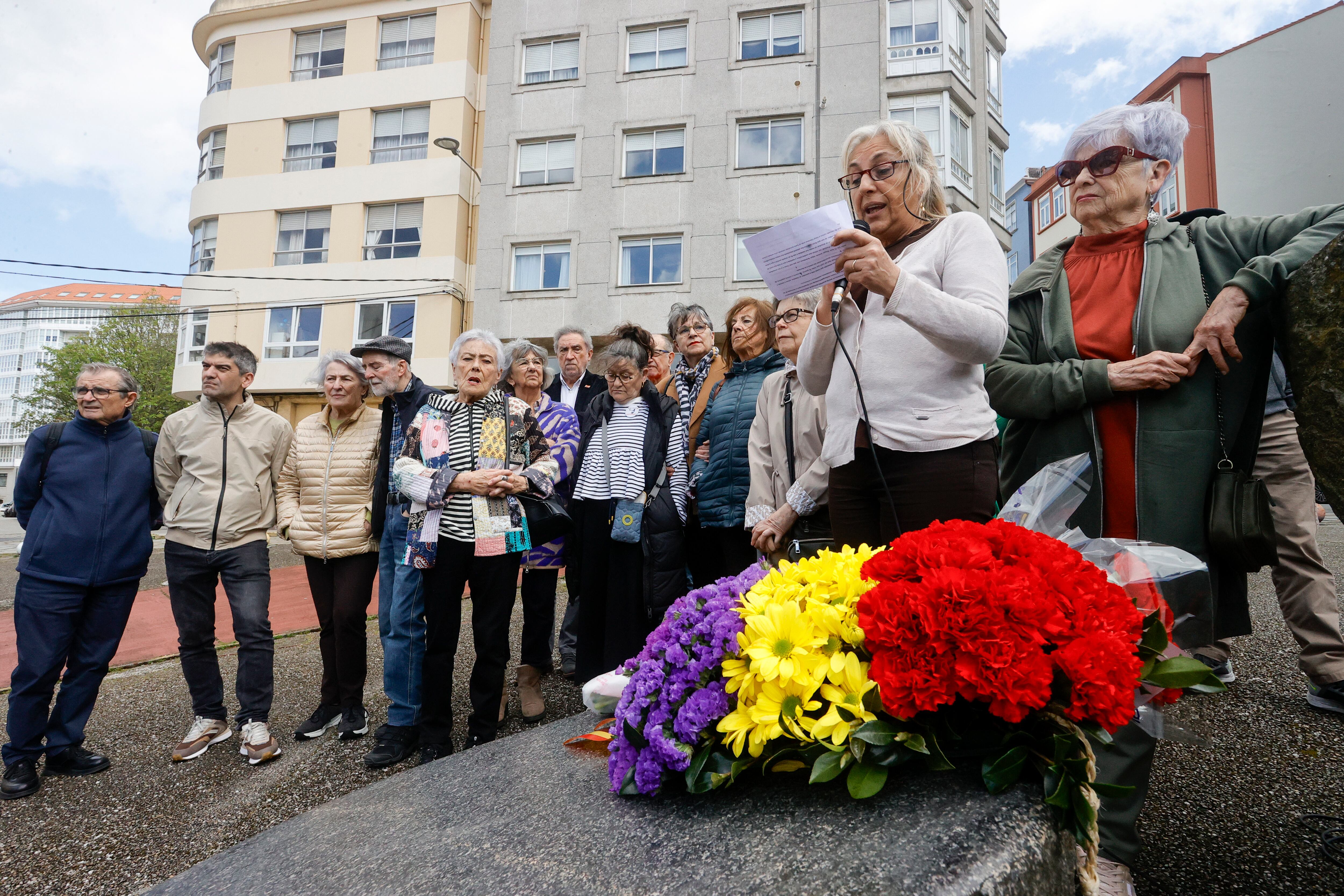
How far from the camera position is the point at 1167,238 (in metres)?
2.28

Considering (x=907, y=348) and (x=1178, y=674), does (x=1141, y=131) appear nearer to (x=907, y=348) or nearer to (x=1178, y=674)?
(x=907, y=348)

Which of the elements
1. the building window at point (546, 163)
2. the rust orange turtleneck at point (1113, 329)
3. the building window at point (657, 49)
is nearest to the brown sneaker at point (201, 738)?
the rust orange turtleneck at point (1113, 329)

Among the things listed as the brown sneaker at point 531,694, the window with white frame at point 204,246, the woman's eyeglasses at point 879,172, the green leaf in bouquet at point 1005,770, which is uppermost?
the window with white frame at point 204,246

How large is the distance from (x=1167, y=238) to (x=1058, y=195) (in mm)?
36759

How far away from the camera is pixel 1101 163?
2.31 meters

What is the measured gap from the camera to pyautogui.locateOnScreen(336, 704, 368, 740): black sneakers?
3975 millimetres

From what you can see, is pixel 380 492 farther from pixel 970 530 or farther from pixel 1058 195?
pixel 1058 195

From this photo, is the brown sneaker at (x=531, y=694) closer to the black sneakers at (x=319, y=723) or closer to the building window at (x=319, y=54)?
the black sneakers at (x=319, y=723)

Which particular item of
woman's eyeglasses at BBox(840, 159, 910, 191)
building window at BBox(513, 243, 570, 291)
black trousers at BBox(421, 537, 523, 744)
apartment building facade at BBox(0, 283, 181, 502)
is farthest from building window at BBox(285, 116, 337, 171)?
apartment building facade at BBox(0, 283, 181, 502)

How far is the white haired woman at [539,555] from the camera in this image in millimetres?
4223

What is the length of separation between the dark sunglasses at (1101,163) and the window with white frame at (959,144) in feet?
54.9

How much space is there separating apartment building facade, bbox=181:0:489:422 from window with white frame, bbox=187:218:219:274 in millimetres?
48

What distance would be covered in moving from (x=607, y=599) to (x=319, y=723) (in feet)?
5.49

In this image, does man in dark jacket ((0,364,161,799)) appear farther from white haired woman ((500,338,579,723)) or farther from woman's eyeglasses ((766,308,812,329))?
woman's eyeglasses ((766,308,812,329))
